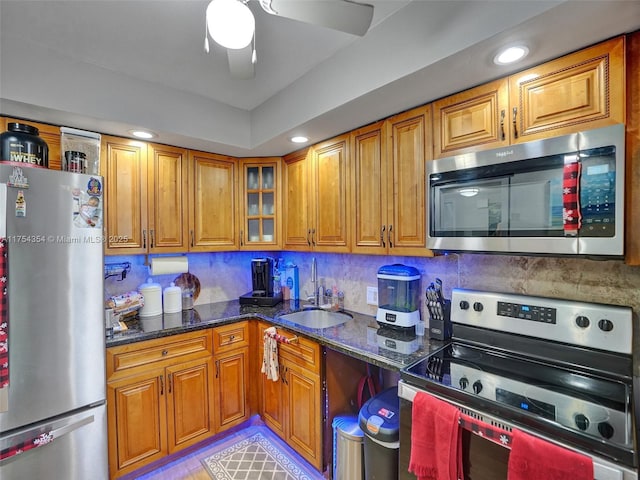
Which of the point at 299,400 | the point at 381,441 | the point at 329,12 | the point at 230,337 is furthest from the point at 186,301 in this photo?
the point at 329,12

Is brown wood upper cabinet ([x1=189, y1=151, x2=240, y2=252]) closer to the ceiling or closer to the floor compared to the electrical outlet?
closer to the ceiling

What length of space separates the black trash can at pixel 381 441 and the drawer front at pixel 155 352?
3.96 ft

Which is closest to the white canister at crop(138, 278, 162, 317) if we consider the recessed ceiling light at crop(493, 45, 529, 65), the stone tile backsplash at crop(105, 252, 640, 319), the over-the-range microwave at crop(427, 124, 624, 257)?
the stone tile backsplash at crop(105, 252, 640, 319)

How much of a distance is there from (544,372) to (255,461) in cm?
183

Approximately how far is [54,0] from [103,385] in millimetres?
1843

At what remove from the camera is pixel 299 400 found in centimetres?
200

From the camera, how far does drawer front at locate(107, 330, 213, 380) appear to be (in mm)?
Answer: 1824

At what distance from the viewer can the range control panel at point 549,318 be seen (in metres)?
1.22

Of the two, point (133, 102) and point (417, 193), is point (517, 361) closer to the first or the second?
point (417, 193)

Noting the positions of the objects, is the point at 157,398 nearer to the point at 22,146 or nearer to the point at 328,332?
the point at 328,332

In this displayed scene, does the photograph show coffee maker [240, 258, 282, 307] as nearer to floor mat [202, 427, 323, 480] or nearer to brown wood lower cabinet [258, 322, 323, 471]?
brown wood lower cabinet [258, 322, 323, 471]

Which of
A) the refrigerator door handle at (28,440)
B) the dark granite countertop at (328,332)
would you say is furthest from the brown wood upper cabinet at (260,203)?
the refrigerator door handle at (28,440)

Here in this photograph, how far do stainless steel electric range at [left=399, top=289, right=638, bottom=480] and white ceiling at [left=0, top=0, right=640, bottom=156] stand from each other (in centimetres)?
109

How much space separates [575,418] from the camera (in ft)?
3.22
